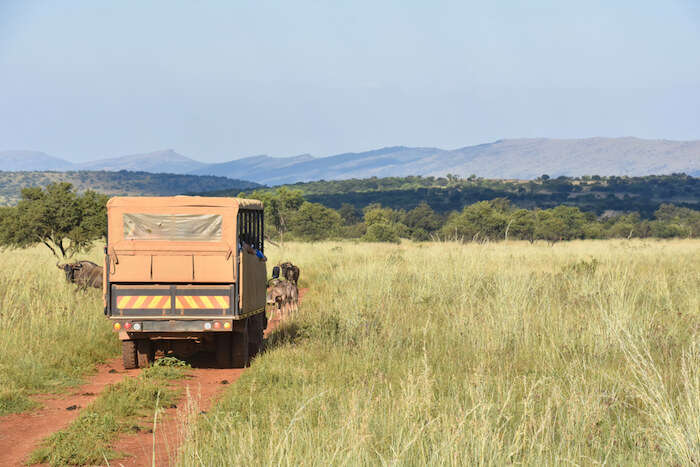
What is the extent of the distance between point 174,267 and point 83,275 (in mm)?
6676

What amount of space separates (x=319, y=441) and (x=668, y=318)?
7.44 metres

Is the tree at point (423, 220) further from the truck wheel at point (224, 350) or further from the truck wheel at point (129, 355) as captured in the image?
the truck wheel at point (129, 355)

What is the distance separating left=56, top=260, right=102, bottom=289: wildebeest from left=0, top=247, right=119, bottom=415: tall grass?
213 mm

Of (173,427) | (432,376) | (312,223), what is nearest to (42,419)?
(173,427)

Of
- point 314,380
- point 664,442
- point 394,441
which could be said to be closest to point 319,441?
point 394,441

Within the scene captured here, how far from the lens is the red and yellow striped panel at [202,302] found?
Answer: 926 cm

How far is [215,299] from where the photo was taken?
9273 mm

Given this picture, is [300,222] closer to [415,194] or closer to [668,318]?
[668,318]

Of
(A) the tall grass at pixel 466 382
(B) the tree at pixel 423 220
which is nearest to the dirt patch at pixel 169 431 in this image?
(A) the tall grass at pixel 466 382

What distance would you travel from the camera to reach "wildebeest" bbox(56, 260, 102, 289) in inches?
587

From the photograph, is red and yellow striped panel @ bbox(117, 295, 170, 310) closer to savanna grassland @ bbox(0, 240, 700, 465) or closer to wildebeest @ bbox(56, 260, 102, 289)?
savanna grassland @ bbox(0, 240, 700, 465)

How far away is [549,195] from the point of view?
10000 centimetres

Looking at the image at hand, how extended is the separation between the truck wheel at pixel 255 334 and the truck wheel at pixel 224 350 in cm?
37

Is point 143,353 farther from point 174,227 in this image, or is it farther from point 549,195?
point 549,195
